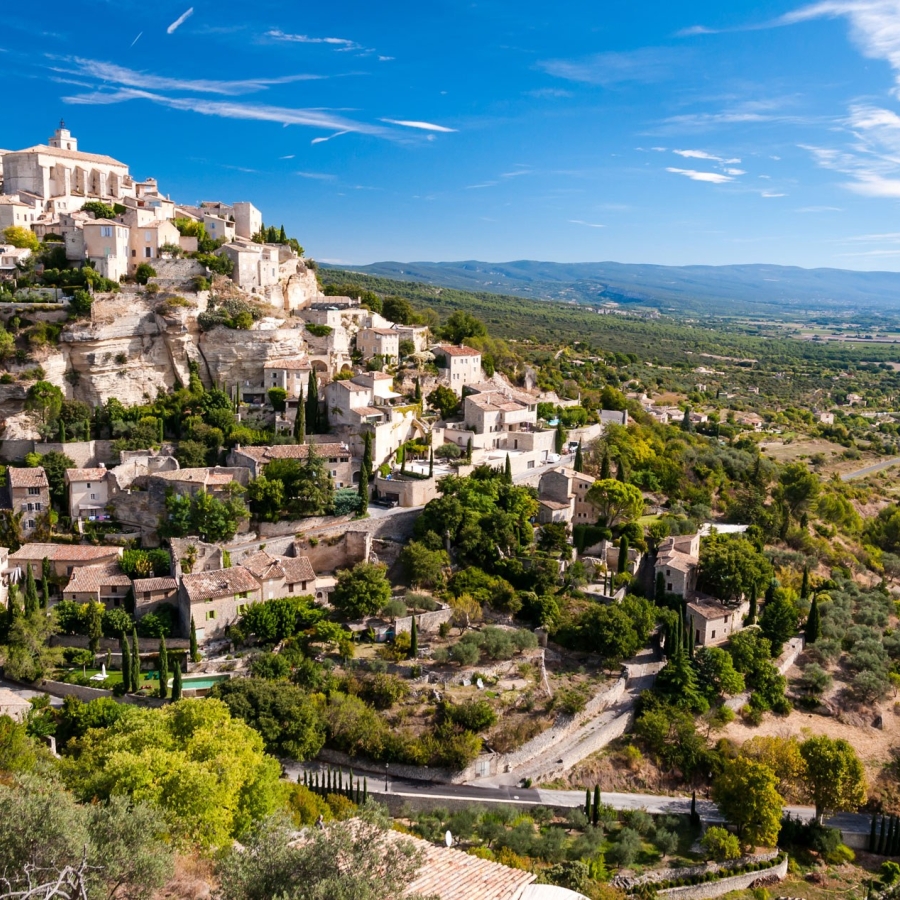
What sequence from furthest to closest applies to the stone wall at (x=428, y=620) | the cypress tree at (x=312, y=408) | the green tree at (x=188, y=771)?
the cypress tree at (x=312, y=408), the stone wall at (x=428, y=620), the green tree at (x=188, y=771)

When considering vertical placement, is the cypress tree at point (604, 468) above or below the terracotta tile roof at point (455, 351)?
below

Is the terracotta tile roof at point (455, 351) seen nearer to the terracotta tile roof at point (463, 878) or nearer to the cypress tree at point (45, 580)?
the cypress tree at point (45, 580)

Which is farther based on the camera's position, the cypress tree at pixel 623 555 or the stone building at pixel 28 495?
the cypress tree at pixel 623 555

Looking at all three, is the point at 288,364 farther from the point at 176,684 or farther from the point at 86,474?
the point at 176,684

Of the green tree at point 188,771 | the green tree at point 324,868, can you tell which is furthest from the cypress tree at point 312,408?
the green tree at point 324,868

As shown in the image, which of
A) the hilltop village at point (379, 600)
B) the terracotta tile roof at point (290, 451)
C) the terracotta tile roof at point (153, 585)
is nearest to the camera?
the hilltop village at point (379, 600)

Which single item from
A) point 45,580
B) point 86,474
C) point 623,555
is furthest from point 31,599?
point 623,555

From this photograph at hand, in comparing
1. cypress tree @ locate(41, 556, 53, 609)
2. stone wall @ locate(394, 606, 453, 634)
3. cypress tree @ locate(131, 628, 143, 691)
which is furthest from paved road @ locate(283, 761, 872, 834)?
cypress tree @ locate(41, 556, 53, 609)
